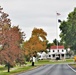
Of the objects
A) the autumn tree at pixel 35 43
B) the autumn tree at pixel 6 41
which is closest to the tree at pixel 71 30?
the autumn tree at pixel 35 43

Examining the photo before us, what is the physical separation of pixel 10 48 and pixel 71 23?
105 ft

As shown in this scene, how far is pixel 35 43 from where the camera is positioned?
10256cm

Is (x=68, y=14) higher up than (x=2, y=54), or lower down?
higher up

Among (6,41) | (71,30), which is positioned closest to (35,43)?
(71,30)

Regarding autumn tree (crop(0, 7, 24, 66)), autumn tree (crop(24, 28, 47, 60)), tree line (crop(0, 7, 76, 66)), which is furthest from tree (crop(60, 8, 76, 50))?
autumn tree (crop(0, 7, 24, 66))

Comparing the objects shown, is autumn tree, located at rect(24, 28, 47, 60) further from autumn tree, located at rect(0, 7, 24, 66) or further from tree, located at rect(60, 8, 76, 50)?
autumn tree, located at rect(0, 7, 24, 66)

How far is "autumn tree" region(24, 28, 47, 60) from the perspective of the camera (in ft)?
323

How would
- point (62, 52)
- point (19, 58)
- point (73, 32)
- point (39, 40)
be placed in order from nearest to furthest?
point (19, 58)
point (73, 32)
point (39, 40)
point (62, 52)

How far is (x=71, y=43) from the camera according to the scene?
273ft

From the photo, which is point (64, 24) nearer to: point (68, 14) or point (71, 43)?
point (68, 14)

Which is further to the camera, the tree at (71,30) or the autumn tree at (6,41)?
the tree at (71,30)

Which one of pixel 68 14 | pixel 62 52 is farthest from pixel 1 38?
pixel 62 52

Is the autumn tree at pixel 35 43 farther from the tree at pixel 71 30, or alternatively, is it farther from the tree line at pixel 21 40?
the tree at pixel 71 30

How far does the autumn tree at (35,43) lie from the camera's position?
98500 mm
